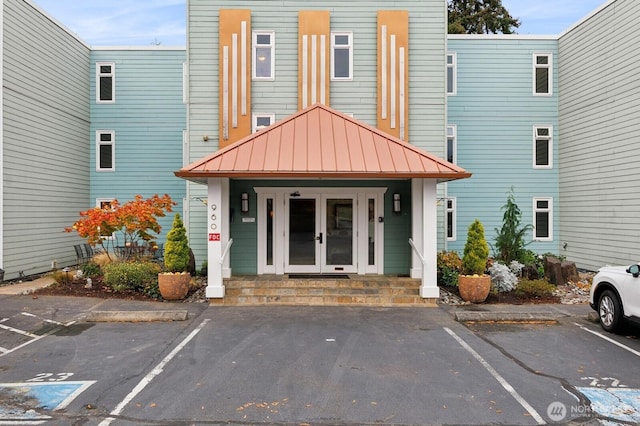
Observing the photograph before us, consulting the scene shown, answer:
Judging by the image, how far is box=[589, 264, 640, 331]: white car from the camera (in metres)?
7.00

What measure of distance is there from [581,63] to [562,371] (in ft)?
42.3

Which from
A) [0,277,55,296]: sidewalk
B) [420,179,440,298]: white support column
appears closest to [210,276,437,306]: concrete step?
[420,179,440,298]: white support column

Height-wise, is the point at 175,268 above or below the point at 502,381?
above

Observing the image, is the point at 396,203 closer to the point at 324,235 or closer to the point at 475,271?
the point at 324,235

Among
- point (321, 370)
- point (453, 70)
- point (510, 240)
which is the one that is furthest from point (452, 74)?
point (321, 370)

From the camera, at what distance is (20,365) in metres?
6.02

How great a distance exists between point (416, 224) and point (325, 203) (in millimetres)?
2498

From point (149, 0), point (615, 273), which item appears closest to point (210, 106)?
point (149, 0)

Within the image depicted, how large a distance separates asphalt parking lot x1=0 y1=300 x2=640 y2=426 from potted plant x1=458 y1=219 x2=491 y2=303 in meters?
1.61

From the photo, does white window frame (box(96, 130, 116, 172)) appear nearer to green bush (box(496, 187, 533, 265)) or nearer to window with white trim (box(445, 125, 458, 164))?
window with white trim (box(445, 125, 458, 164))

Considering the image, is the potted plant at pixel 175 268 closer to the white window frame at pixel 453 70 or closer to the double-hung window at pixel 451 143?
the double-hung window at pixel 451 143

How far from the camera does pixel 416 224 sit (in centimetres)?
1084

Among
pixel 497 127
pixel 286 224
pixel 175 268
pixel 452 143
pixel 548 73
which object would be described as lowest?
pixel 175 268

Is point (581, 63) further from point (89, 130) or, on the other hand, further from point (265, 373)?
point (89, 130)
